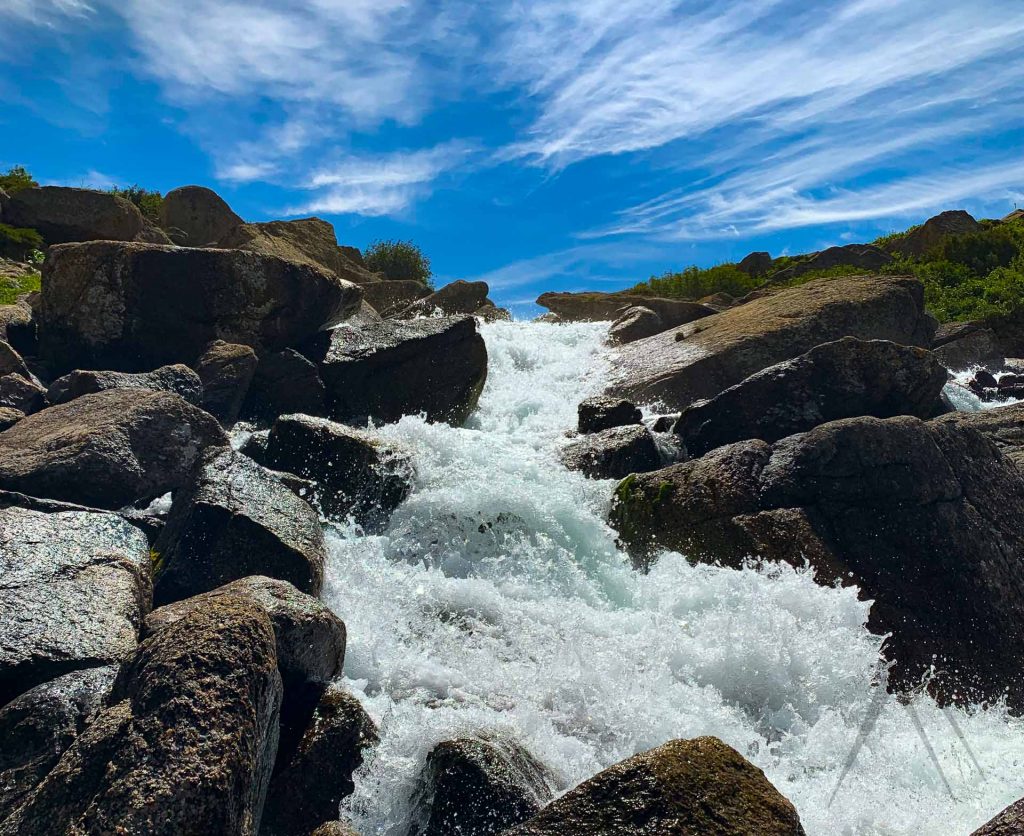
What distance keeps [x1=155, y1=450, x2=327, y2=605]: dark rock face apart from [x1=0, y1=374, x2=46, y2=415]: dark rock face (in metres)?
5.32

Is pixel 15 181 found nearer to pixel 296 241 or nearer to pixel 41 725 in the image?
pixel 296 241

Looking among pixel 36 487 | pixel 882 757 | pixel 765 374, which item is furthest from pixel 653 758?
pixel 765 374

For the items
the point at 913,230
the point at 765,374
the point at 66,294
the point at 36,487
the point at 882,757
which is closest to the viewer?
the point at 882,757

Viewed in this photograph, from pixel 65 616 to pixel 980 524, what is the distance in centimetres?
890

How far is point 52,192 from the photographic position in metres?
25.8

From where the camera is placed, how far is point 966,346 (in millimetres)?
24750

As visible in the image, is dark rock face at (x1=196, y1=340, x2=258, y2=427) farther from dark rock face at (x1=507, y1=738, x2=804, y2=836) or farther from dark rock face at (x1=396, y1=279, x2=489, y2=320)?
dark rock face at (x1=396, y1=279, x2=489, y2=320)

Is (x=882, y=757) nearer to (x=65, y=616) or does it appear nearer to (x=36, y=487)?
(x=65, y=616)

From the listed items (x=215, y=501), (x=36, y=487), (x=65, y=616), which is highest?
(x=36, y=487)

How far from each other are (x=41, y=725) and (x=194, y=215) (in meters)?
30.9

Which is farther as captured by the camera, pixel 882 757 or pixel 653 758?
pixel 882 757

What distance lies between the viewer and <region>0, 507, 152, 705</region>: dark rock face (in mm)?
6148

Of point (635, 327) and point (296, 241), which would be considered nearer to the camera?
point (635, 327)

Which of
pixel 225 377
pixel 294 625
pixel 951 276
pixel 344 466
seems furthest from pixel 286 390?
pixel 951 276
